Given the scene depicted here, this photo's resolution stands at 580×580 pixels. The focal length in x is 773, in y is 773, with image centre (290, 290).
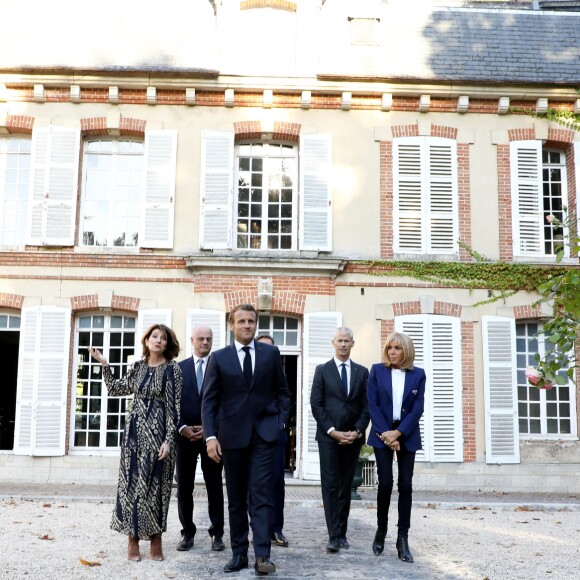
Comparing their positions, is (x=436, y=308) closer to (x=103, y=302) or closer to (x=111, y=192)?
(x=103, y=302)

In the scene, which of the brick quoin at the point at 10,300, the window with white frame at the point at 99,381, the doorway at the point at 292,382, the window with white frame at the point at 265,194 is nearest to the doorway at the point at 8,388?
the brick quoin at the point at 10,300

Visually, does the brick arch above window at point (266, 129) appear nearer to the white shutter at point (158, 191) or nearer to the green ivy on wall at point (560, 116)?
the white shutter at point (158, 191)

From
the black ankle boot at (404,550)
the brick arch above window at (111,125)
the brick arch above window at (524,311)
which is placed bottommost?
Result: the black ankle boot at (404,550)

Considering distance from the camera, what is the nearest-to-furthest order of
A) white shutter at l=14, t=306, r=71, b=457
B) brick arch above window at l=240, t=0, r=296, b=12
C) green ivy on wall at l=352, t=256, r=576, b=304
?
1. white shutter at l=14, t=306, r=71, b=457
2. green ivy on wall at l=352, t=256, r=576, b=304
3. brick arch above window at l=240, t=0, r=296, b=12

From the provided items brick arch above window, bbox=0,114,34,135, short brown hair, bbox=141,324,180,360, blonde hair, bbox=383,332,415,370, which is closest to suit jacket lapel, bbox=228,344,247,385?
short brown hair, bbox=141,324,180,360

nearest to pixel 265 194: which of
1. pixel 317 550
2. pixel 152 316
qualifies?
pixel 152 316

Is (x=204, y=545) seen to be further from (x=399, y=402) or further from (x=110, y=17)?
(x=110, y=17)

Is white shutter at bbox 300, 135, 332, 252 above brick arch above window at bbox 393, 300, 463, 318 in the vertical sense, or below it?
above

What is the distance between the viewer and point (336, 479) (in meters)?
6.29

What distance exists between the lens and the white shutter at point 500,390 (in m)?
12.3

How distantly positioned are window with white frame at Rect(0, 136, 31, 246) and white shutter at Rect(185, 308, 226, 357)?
3.16 metres

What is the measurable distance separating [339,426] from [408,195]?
730 centimetres

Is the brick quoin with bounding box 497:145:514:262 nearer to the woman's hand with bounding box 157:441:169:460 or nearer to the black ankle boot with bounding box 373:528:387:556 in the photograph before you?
the black ankle boot with bounding box 373:528:387:556

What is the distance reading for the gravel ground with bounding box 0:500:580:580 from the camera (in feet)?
17.9
